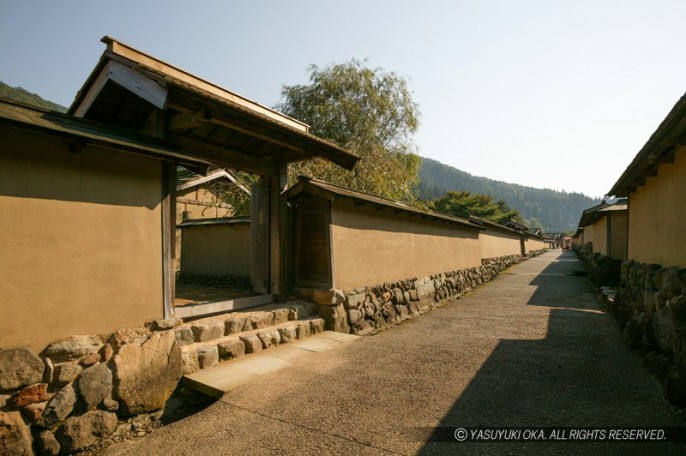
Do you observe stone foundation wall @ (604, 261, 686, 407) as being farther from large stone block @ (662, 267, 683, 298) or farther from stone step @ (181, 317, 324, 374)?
stone step @ (181, 317, 324, 374)

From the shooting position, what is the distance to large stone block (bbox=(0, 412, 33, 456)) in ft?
10.1

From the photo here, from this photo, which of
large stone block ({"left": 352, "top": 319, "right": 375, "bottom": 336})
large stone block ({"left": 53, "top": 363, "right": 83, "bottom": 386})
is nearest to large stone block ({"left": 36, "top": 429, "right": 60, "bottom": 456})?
large stone block ({"left": 53, "top": 363, "right": 83, "bottom": 386})

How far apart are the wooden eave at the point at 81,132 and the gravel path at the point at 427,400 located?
3024 mm

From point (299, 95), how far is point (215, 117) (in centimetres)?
1394

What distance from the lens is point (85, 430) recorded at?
3.52m

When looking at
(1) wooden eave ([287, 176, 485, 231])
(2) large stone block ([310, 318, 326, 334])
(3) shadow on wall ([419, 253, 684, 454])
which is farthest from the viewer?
(1) wooden eave ([287, 176, 485, 231])

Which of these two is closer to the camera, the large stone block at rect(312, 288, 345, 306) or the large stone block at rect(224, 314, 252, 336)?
the large stone block at rect(224, 314, 252, 336)

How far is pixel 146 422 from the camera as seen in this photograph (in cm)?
402

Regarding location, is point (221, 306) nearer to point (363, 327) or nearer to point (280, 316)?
point (280, 316)

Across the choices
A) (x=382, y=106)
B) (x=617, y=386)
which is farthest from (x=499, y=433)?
(x=382, y=106)

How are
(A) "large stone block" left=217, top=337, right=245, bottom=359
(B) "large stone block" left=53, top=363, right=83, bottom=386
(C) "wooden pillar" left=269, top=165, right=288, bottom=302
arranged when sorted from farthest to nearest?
(C) "wooden pillar" left=269, top=165, right=288, bottom=302
(A) "large stone block" left=217, top=337, right=245, bottom=359
(B) "large stone block" left=53, top=363, right=83, bottom=386

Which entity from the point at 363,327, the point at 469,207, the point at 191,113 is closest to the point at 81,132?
the point at 191,113

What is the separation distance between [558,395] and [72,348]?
213 inches

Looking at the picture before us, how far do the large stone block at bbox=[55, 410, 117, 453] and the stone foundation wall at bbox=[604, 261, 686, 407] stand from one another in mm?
5994
